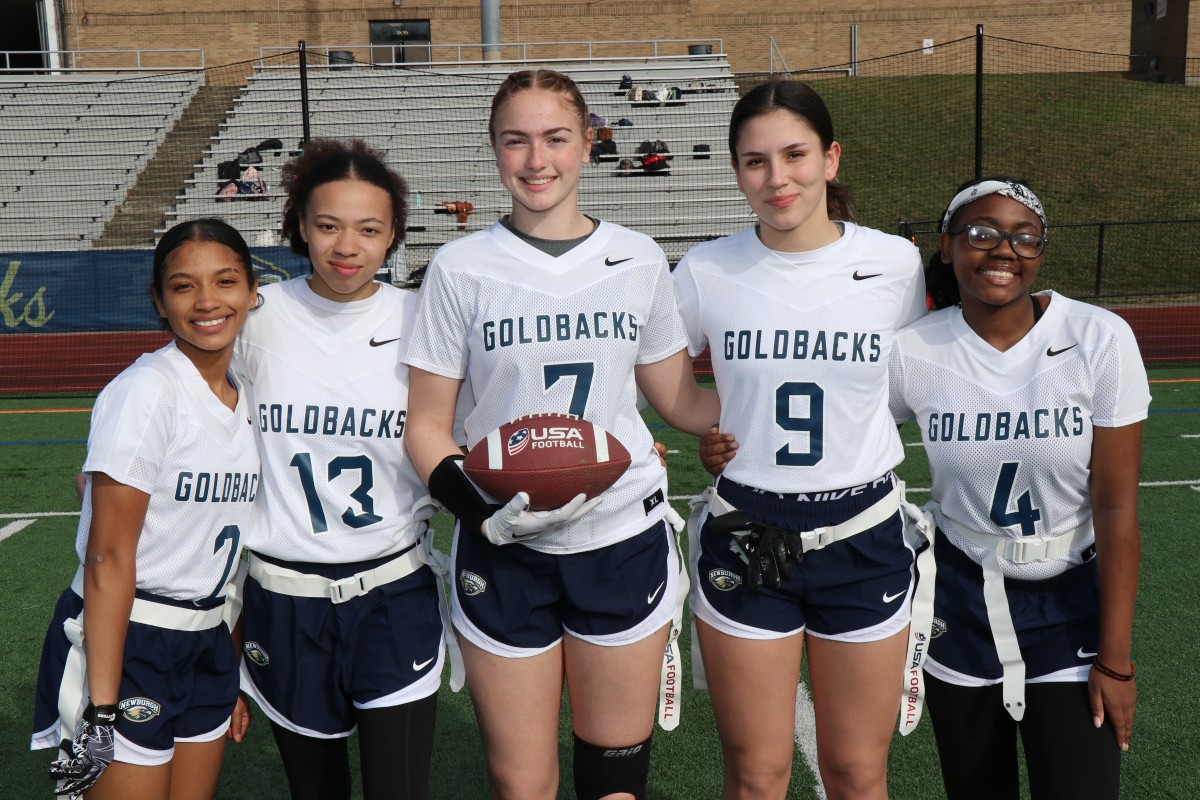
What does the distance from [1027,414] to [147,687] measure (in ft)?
6.41

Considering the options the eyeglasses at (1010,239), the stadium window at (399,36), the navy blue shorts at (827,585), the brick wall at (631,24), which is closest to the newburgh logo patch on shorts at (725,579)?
the navy blue shorts at (827,585)

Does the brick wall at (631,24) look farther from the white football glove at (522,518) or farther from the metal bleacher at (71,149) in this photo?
the white football glove at (522,518)

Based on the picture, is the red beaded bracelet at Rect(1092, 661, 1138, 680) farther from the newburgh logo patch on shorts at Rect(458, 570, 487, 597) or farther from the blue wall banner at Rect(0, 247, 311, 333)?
the blue wall banner at Rect(0, 247, 311, 333)

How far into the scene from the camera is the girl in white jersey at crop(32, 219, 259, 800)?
2.05 meters

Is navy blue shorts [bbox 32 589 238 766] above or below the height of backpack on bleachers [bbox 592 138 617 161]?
below

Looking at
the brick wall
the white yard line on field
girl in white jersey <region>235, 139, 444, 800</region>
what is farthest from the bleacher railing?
girl in white jersey <region>235, 139, 444, 800</region>

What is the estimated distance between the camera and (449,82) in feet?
63.5

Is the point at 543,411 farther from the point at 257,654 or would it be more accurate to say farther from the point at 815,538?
the point at 257,654

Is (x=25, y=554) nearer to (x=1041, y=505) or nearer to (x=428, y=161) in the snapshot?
(x=1041, y=505)

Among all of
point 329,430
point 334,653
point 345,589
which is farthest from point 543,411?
point 334,653

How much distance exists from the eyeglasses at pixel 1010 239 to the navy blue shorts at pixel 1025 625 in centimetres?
68

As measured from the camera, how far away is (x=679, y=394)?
2.43m

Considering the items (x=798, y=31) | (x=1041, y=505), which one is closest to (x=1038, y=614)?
(x=1041, y=505)

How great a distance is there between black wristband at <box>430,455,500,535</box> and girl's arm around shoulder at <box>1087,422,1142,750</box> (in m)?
1.31
